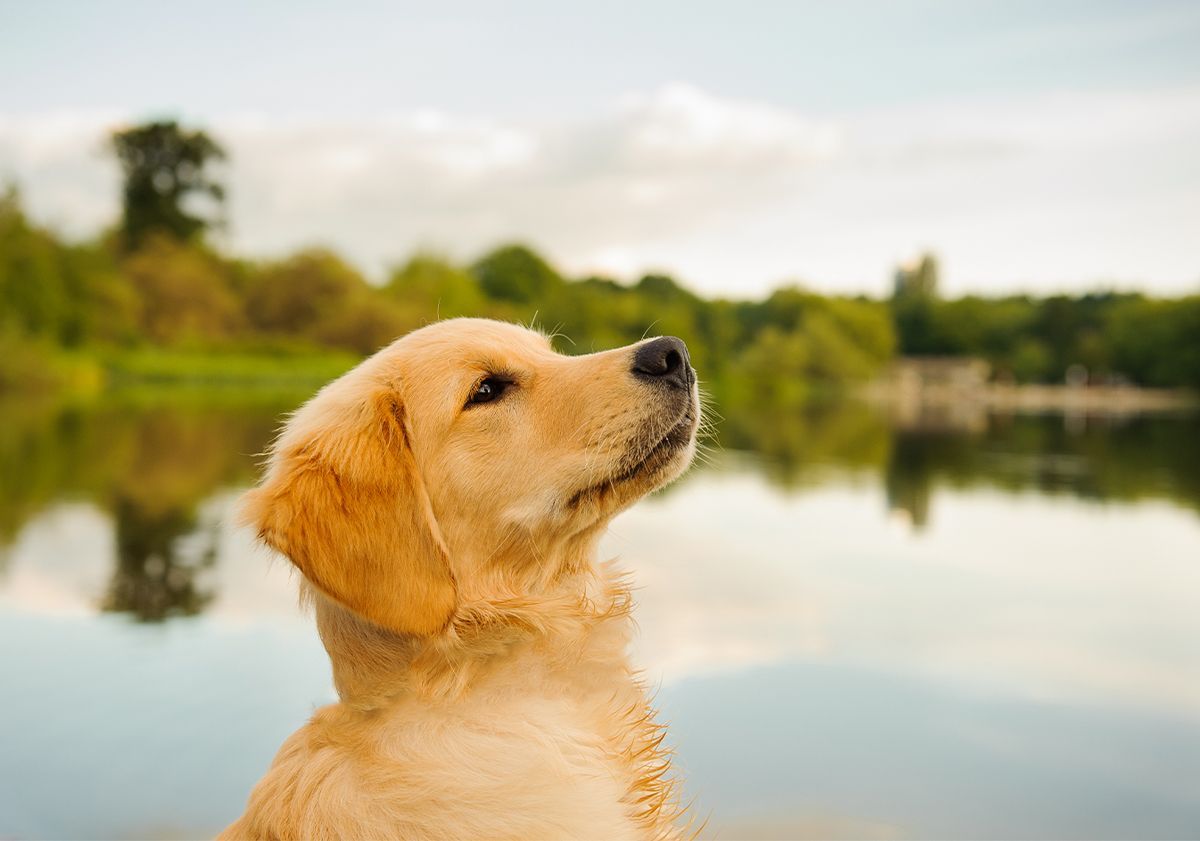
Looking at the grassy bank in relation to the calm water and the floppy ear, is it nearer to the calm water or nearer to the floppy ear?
the calm water

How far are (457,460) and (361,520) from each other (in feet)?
1.24

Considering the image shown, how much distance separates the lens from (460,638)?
2.34 meters

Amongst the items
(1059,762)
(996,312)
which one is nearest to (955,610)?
(1059,762)

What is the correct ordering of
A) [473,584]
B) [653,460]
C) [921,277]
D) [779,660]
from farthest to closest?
[921,277]
[779,660]
[653,460]
[473,584]

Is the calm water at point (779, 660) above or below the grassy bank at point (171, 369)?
below

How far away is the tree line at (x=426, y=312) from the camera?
47.6m

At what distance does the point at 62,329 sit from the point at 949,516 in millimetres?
45811

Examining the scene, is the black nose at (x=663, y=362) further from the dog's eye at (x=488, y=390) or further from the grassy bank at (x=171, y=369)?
the grassy bank at (x=171, y=369)

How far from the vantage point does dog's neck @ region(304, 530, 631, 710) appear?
2.27 m

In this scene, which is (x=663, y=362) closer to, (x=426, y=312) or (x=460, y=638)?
(x=460, y=638)

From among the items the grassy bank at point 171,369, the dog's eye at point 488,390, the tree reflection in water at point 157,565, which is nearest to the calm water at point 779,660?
the tree reflection in water at point 157,565

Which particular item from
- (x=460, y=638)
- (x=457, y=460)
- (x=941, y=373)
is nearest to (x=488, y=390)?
(x=457, y=460)

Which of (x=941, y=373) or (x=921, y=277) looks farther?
(x=921, y=277)

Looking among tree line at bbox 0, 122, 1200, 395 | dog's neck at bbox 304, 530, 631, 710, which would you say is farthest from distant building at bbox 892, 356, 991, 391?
dog's neck at bbox 304, 530, 631, 710
